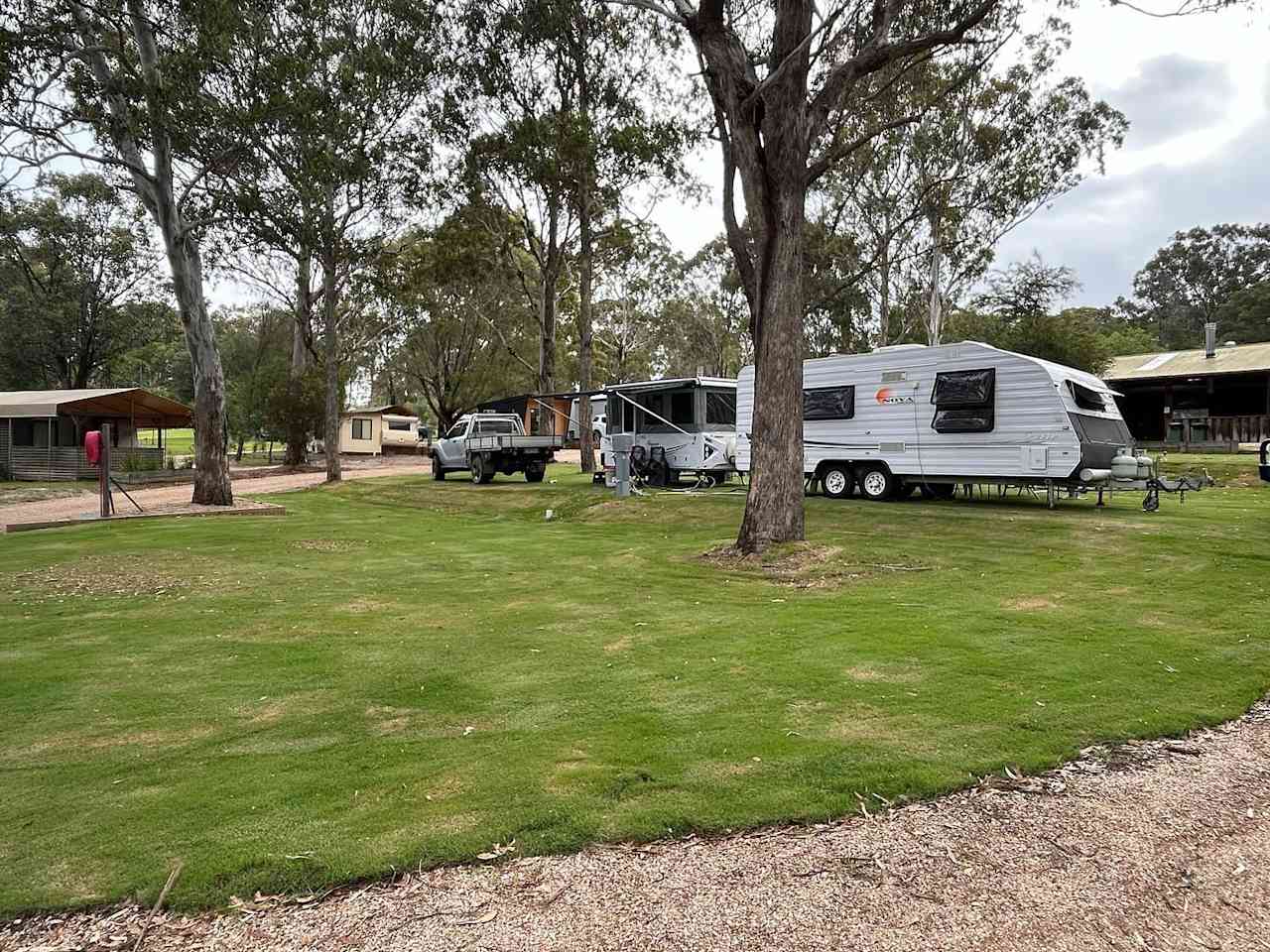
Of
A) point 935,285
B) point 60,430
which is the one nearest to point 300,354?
point 60,430

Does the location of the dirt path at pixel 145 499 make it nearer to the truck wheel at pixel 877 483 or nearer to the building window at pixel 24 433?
the building window at pixel 24 433

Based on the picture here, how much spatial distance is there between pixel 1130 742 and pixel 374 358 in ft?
186

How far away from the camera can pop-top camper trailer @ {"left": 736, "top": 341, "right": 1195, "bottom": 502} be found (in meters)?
12.7

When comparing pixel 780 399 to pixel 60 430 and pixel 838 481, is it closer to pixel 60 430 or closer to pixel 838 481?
pixel 838 481

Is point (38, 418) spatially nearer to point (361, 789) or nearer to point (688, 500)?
point (688, 500)

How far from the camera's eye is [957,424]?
13.6 metres

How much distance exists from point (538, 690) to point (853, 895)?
2.47 m

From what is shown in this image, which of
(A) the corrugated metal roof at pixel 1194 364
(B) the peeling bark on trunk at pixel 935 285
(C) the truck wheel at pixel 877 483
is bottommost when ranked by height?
(C) the truck wheel at pixel 877 483

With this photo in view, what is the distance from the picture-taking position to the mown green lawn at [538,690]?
10.2ft

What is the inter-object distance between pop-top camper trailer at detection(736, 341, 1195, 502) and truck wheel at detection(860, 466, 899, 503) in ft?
0.06

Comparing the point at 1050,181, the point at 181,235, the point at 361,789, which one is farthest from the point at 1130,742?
the point at 1050,181

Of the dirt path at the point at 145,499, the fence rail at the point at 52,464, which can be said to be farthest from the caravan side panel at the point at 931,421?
the fence rail at the point at 52,464

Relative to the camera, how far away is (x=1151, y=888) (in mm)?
2660

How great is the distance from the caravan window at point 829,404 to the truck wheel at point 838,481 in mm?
1019
